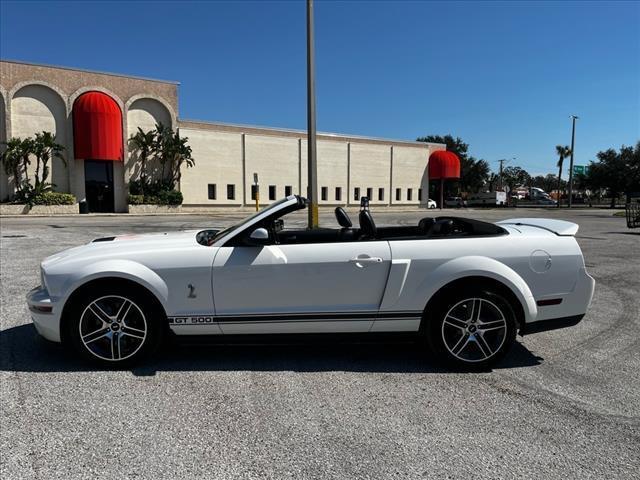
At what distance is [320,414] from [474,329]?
152 cm

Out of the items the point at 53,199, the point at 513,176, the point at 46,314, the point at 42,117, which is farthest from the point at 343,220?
the point at 513,176

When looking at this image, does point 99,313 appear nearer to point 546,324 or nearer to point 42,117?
point 546,324

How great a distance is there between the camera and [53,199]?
32938mm

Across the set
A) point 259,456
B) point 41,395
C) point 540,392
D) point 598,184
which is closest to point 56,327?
point 41,395

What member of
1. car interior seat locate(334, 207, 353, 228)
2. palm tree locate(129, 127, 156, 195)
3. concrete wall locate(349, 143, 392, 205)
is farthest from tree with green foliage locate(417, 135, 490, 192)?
car interior seat locate(334, 207, 353, 228)

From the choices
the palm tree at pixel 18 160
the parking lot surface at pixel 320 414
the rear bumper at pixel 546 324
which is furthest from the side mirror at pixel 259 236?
the palm tree at pixel 18 160

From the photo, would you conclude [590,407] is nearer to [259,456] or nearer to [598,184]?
[259,456]

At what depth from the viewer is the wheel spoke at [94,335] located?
3875 millimetres

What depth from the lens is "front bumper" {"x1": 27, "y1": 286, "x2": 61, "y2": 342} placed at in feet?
12.5

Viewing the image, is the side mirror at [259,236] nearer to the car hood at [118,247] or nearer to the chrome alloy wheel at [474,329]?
the car hood at [118,247]

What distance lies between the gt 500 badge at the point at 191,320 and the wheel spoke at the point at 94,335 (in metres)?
0.54

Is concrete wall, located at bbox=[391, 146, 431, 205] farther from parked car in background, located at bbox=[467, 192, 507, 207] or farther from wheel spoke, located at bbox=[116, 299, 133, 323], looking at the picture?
wheel spoke, located at bbox=[116, 299, 133, 323]

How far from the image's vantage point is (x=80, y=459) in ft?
8.73

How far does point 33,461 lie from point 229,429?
3.51 ft
